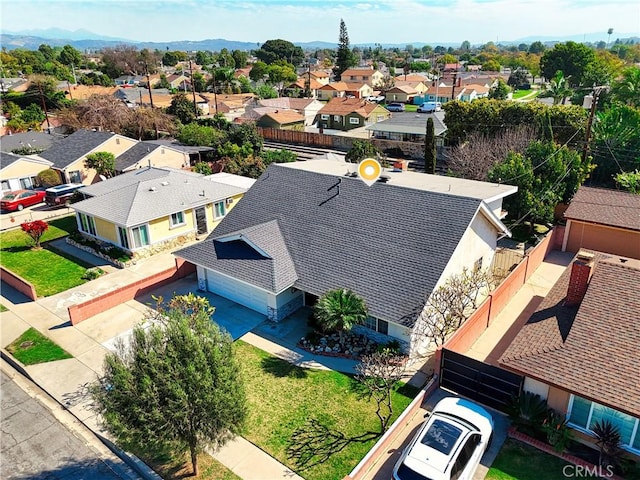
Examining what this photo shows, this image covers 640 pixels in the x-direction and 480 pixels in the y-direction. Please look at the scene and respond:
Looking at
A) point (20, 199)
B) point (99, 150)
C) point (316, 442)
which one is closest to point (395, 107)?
point (99, 150)

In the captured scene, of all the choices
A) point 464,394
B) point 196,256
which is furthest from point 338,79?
point 464,394

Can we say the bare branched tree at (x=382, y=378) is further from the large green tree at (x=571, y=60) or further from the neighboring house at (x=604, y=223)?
the large green tree at (x=571, y=60)

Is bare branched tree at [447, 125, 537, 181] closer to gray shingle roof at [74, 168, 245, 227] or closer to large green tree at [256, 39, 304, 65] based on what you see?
gray shingle roof at [74, 168, 245, 227]

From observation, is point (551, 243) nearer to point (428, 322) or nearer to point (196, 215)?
point (428, 322)

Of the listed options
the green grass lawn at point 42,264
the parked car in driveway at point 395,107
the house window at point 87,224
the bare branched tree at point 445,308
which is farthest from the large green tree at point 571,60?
the green grass lawn at point 42,264

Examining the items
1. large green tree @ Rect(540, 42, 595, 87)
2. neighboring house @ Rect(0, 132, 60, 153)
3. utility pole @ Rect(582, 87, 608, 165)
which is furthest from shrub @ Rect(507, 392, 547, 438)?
large green tree @ Rect(540, 42, 595, 87)
